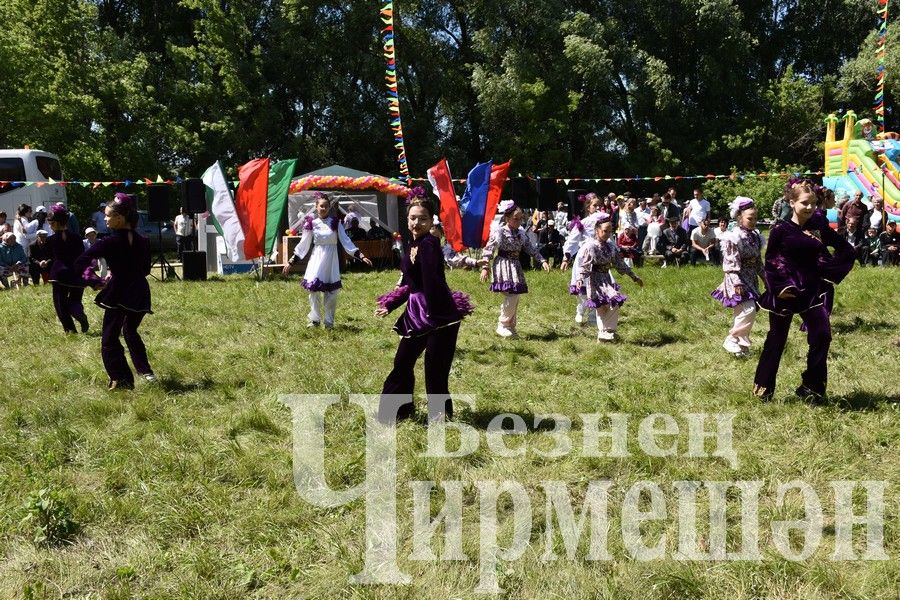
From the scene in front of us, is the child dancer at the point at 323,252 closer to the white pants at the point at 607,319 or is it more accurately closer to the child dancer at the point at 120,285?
the white pants at the point at 607,319

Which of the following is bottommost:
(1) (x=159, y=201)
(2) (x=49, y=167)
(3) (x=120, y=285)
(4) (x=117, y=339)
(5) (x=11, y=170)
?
(4) (x=117, y=339)

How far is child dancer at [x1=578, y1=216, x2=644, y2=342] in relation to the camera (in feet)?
32.7

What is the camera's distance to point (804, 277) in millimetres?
6578

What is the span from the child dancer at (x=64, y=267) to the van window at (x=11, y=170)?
48.5 ft

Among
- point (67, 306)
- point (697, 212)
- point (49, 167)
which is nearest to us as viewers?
point (67, 306)

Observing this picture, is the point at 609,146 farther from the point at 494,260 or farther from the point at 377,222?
the point at 494,260

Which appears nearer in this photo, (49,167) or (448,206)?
(448,206)

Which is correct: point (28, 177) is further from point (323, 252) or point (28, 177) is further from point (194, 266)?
A: point (323, 252)

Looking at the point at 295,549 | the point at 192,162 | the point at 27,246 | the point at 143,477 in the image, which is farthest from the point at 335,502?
the point at 192,162

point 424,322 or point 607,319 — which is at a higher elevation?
point 424,322

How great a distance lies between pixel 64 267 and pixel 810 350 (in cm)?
849

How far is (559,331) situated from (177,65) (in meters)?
24.6

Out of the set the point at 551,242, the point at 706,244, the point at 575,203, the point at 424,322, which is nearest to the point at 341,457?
the point at 424,322

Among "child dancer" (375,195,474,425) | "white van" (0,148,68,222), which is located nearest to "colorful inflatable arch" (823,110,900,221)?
"child dancer" (375,195,474,425)
